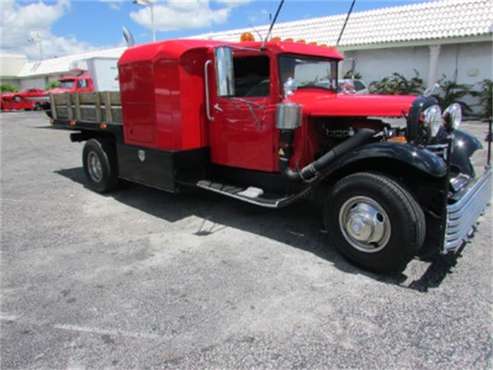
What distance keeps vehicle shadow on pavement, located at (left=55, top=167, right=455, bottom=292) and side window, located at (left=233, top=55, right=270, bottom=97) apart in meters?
1.59

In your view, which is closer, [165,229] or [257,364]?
[257,364]

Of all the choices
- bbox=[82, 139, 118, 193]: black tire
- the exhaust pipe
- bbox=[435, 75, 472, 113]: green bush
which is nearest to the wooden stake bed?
bbox=[82, 139, 118, 193]: black tire

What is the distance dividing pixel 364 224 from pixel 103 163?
432cm

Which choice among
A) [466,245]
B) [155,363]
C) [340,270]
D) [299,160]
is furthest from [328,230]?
[155,363]

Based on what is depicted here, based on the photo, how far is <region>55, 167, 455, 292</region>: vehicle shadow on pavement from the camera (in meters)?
3.47

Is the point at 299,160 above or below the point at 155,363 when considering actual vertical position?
above

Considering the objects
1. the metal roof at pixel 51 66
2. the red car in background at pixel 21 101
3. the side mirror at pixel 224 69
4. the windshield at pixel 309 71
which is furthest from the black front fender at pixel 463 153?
the metal roof at pixel 51 66

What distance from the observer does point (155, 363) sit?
7.97ft

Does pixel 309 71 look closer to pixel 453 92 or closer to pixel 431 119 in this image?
pixel 431 119

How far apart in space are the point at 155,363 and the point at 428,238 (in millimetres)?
2590

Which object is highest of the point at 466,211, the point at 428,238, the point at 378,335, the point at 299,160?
the point at 299,160

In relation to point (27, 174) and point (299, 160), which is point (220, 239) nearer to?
point (299, 160)

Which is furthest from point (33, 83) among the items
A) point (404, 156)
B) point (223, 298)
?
A: point (404, 156)

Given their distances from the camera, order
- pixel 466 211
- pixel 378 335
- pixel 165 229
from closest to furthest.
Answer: pixel 378 335 < pixel 466 211 < pixel 165 229
